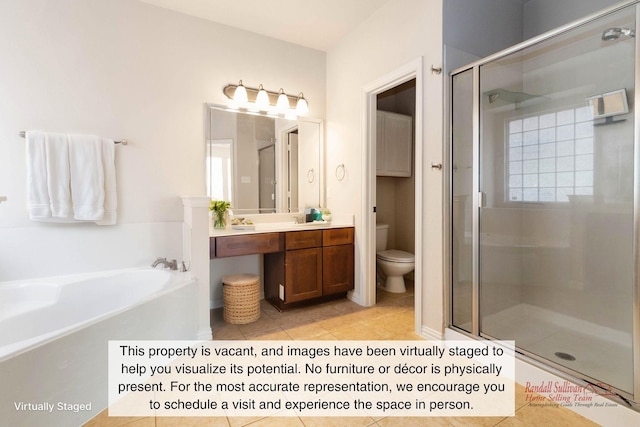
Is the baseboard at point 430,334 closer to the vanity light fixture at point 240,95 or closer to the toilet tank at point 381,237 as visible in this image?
the toilet tank at point 381,237

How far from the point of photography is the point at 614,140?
1840 mm

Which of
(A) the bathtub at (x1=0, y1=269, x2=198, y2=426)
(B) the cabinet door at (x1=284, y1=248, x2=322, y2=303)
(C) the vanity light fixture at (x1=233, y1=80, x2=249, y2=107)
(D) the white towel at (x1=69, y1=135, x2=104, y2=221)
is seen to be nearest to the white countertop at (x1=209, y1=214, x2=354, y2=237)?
(B) the cabinet door at (x1=284, y1=248, x2=322, y2=303)

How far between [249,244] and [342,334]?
1.04m

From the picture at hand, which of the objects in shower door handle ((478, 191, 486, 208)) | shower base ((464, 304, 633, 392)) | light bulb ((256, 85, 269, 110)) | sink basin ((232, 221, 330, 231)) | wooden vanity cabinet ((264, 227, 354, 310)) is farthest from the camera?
light bulb ((256, 85, 269, 110))

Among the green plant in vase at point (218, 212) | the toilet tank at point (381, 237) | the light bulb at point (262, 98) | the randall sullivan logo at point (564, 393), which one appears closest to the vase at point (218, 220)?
the green plant in vase at point (218, 212)

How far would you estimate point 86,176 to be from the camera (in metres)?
2.26

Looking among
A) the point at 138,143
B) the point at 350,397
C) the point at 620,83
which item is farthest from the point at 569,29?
the point at 138,143

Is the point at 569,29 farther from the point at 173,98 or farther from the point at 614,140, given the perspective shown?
the point at 173,98

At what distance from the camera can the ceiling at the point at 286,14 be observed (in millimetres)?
2553

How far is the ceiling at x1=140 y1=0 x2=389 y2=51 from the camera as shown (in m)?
2.55

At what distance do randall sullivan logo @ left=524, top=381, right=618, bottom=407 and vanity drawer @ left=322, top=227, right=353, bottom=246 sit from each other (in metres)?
1.74

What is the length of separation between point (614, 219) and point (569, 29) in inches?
46.4

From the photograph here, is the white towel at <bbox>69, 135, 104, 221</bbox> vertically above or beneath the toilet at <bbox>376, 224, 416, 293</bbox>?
above

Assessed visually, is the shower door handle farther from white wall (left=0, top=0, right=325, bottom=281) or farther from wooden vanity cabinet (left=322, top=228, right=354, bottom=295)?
white wall (left=0, top=0, right=325, bottom=281)
